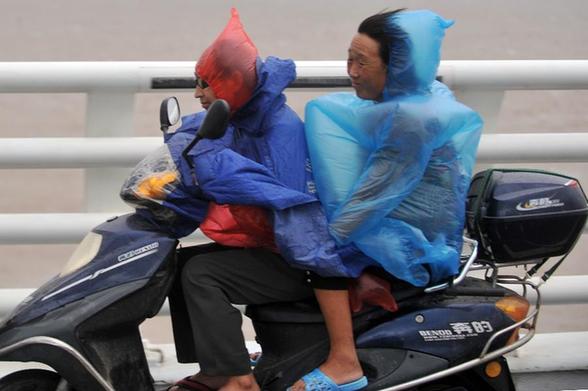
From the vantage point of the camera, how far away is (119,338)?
3.33m

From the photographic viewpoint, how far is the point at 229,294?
Answer: 3330mm

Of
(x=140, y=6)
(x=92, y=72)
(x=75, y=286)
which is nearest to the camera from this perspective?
(x=75, y=286)

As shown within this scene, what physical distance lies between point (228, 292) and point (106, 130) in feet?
4.57

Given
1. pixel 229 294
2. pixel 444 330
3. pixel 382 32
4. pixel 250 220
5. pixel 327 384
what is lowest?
pixel 327 384

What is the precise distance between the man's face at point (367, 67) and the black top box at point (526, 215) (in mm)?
466

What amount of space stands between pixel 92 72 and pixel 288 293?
145 cm

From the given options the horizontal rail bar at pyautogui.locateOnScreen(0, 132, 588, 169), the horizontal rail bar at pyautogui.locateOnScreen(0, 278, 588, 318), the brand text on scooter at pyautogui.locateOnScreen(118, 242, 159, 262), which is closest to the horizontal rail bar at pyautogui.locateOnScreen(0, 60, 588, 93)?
the horizontal rail bar at pyautogui.locateOnScreen(0, 132, 588, 169)

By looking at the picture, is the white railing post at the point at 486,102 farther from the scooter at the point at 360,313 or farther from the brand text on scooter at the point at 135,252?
the brand text on scooter at the point at 135,252

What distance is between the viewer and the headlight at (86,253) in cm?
328

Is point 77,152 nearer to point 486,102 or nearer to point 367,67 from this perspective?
point 367,67

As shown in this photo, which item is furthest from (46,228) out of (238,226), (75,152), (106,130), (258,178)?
(258,178)

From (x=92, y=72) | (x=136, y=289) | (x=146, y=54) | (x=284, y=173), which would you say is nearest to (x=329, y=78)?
(x=92, y=72)

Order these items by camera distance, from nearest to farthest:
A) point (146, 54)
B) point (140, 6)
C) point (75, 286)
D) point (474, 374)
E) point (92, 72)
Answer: point (75, 286) < point (474, 374) < point (92, 72) < point (146, 54) < point (140, 6)

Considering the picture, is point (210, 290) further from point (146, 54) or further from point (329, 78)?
point (146, 54)
